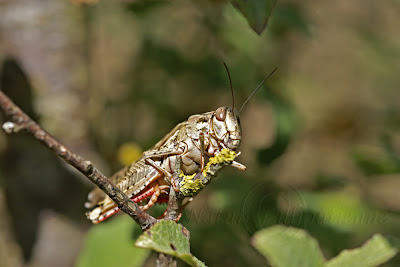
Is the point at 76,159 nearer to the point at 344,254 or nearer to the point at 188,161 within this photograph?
the point at 188,161

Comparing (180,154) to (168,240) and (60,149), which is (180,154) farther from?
(60,149)

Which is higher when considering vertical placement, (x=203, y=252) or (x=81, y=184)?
(x=81, y=184)

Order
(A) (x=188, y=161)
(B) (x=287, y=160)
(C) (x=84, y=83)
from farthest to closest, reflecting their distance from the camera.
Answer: (B) (x=287, y=160)
(C) (x=84, y=83)
(A) (x=188, y=161)

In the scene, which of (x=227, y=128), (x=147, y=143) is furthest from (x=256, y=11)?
(x=147, y=143)

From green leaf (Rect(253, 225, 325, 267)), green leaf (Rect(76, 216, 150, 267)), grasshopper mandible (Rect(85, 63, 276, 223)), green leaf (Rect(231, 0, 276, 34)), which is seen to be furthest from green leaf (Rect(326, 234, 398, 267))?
green leaf (Rect(76, 216, 150, 267))

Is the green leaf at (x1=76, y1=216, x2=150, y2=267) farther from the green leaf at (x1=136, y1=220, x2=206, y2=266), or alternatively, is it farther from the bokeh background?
the green leaf at (x1=136, y1=220, x2=206, y2=266)

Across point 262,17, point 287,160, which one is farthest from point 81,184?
point 287,160
